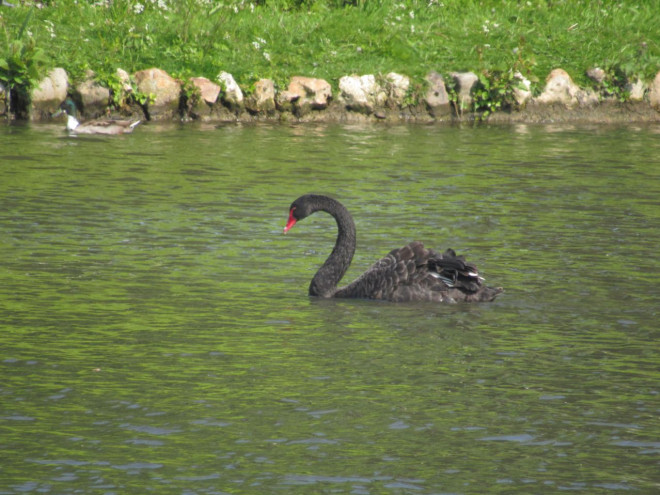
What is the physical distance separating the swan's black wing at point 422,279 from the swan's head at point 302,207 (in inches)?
38.9

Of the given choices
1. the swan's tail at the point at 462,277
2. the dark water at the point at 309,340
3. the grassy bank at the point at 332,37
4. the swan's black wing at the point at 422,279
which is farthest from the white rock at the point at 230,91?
the swan's tail at the point at 462,277

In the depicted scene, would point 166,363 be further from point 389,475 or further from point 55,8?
point 55,8

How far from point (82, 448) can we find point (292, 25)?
755 inches

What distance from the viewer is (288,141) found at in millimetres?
19734

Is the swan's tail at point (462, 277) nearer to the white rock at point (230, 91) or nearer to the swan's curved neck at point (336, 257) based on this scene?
the swan's curved neck at point (336, 257)

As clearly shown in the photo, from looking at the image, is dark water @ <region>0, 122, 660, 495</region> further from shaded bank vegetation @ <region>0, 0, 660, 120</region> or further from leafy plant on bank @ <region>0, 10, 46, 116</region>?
shaded bank vegetation @ <region>0, 0, 660, 120</region>

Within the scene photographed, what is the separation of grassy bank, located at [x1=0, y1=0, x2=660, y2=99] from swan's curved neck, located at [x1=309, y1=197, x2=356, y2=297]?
12.1 meters

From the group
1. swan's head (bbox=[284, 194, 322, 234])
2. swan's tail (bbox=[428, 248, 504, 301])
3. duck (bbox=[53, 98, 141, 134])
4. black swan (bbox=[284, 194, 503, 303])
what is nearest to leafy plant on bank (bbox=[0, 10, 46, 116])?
duck (bbox=[53, 98, 141, 134])

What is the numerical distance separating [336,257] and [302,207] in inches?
23.4

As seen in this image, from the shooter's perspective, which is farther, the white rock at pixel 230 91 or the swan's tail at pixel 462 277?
the white rock at pixel 230 91

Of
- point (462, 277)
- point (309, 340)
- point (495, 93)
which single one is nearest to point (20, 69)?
point (495, 93)

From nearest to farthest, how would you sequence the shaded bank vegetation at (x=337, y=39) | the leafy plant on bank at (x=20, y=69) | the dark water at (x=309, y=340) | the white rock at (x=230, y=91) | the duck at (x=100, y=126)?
the dark water at (x=309, y=340)
the duck at (x=100, y=126)
the leafy plant on bank at (x=20, y=69)
the white rock at (x=230, y=91)
the shaded bank vegetation at (x=337, y=39)

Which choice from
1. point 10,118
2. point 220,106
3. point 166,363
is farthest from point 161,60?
point 166,363

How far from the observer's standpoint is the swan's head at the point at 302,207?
10.3 m
